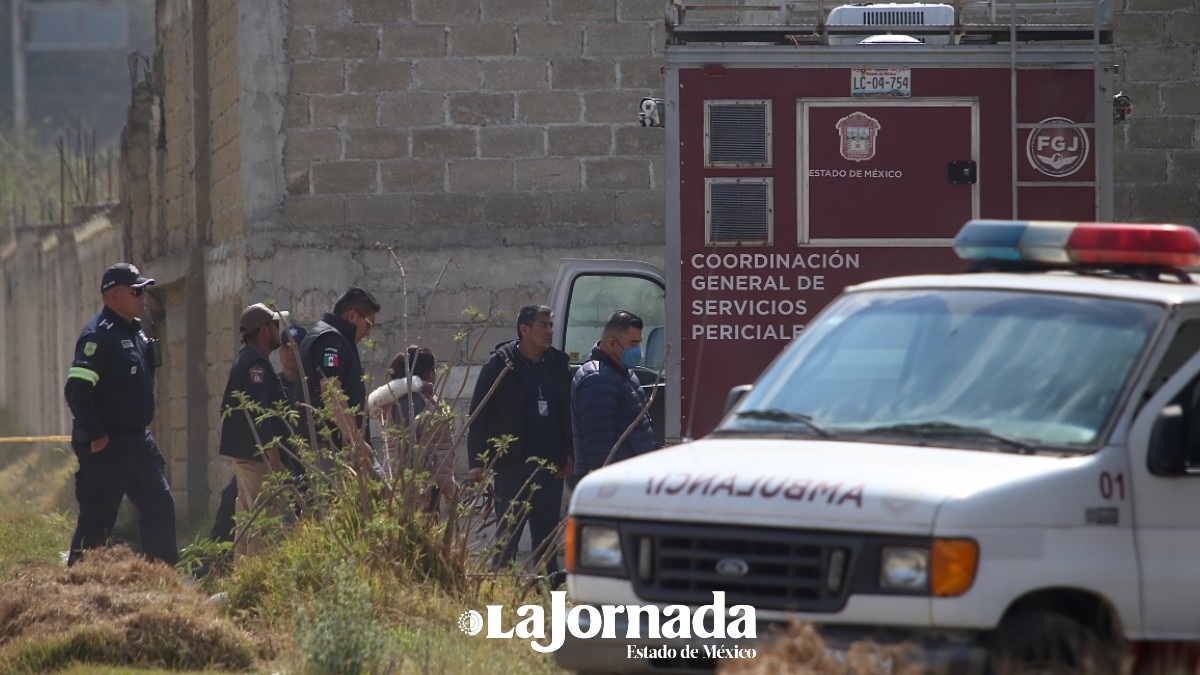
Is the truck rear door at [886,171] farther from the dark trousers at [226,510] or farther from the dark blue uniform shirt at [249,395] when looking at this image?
the dark trousers at [226,510]

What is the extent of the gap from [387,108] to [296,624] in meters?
6.88

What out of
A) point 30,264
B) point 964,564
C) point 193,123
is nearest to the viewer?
point 964,564

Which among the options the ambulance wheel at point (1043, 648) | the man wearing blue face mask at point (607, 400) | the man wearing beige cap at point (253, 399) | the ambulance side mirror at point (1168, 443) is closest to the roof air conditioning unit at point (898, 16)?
the man wearing blue face mask at point (607, 400)

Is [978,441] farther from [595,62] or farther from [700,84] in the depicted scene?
[595,62]

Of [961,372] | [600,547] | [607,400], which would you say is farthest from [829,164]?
[600,547]

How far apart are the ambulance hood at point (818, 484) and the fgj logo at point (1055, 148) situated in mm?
4348

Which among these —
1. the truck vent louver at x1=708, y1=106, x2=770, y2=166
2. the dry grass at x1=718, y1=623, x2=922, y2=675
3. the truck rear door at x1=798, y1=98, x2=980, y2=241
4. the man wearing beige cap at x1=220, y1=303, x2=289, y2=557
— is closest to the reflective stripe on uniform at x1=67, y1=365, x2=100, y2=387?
the man wearing beige cap at x1=220, y1=303, x2=289, y2=557

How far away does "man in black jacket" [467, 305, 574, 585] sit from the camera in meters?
9.76

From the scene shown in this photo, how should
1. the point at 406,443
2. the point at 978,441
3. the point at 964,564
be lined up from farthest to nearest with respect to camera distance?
the point at 406,443 → the point at 978,441 → the point at 964,564

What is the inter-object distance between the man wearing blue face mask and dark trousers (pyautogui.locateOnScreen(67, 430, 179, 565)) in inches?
93.2

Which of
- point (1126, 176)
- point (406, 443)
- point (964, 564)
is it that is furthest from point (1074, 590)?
point (1126, 176)

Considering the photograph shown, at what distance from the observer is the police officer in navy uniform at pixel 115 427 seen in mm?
9766

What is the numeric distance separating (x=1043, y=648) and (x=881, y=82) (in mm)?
4893

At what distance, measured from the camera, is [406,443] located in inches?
319
